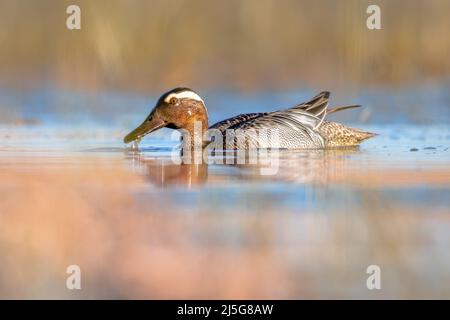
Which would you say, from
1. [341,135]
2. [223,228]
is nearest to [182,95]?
[341,135]

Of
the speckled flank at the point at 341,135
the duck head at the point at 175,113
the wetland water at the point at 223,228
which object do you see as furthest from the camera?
the speckled flank at the point at 341,135

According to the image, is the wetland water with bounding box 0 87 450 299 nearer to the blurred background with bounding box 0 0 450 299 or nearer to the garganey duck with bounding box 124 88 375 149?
the blurred background with bounding box 0 0 450 299

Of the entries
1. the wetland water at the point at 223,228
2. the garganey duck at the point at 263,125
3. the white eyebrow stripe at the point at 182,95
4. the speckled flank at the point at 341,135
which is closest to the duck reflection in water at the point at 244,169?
the wetland water at the point at 223,228

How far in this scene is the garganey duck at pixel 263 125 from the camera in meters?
8.23

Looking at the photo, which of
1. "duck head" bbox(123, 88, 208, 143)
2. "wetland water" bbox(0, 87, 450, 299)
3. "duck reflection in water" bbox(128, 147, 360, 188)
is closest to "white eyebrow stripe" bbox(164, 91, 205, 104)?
"duck head" bbox(123, 88, 208, 143)

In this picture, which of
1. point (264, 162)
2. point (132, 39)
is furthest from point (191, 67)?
point (264, 162)

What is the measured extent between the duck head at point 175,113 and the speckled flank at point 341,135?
1111 millimetres

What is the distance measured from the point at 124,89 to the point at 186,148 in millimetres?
1921

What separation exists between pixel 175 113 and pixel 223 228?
160 inches

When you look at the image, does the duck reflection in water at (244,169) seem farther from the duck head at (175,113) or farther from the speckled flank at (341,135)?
the speckled flank at (341,135)

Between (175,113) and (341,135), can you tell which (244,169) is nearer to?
(175,113)

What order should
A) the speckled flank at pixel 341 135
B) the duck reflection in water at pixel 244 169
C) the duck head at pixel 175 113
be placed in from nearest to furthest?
the duck reflection in water at pixel 244 169, the duck head at pixel 175 113, the speckled flank at pixel 341 135

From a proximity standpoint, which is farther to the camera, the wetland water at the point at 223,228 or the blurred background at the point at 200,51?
the blurred background at the point at 200,51

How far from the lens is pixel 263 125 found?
27.7 ft
